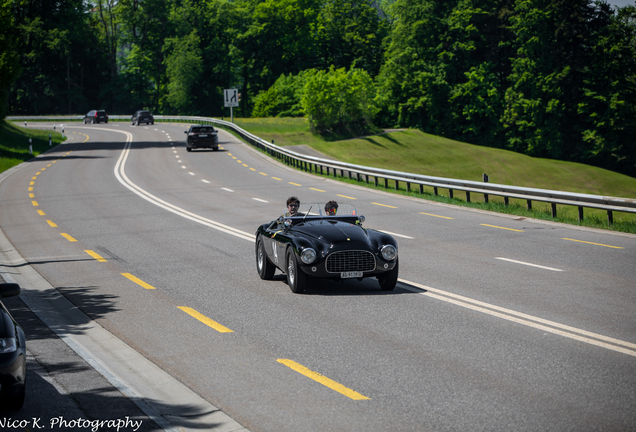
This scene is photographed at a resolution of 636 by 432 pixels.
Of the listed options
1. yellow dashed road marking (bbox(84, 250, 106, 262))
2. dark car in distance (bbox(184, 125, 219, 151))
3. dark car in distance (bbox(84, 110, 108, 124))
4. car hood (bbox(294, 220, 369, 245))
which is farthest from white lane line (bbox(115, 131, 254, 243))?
dark car in distance (bbox(84, 110, 108, 124))

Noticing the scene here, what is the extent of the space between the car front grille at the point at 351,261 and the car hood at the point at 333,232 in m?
0.20

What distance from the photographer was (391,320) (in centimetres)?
831

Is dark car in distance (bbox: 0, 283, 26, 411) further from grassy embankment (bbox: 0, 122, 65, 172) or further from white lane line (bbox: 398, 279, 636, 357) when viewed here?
grassy embankment (bbox: 0, 122, 65, 172)

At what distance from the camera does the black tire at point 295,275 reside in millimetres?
9875

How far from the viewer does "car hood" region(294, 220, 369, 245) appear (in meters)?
9.86

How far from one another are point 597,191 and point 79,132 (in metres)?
49.8

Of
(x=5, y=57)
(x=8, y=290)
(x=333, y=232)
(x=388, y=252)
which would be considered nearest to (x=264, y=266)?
(x=333, y=232)

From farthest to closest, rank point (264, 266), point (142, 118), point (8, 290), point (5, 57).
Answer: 1. point (142, 118)
2. point (5, 57)
3. point (264, 266)
4. point (8, 290)

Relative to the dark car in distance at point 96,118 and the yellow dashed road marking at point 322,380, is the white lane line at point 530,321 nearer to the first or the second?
the yellow dashed road marking at point 322,380

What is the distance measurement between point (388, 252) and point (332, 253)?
0.83 m

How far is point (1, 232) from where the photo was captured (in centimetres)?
1778

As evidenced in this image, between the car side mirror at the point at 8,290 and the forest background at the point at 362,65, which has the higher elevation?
the forest background at the point at 362,65

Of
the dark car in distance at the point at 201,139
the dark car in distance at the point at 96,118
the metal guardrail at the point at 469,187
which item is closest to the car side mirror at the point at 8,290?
the metal guardrail at the point at 469,187

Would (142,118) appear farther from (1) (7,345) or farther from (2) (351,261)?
(1) (7,345)
